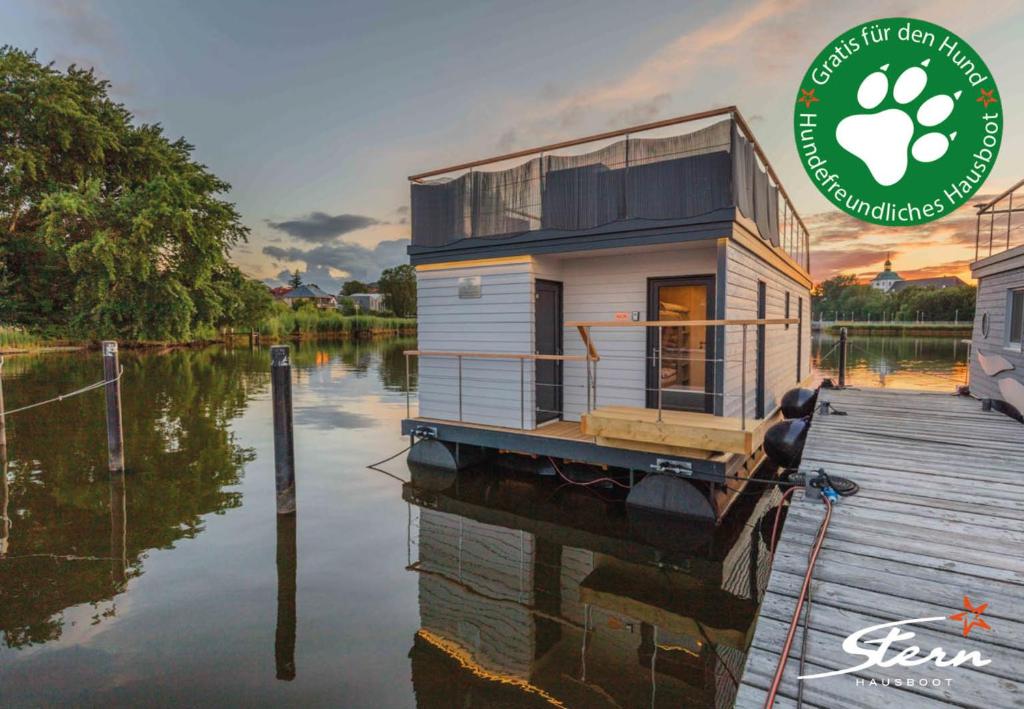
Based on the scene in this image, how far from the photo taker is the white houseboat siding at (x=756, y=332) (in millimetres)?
6996

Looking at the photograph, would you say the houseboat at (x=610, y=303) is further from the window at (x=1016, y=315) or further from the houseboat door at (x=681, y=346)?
the window at (x=1016, y=315)

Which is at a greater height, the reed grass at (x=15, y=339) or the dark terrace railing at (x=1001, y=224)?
the dark terrace railing at (x=1001, y=224)

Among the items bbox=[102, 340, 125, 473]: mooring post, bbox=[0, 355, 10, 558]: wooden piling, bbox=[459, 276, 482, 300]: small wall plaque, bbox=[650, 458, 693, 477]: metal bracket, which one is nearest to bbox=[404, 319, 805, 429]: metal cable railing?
bbox=[459, 276, 482, 300]: small wall plaque

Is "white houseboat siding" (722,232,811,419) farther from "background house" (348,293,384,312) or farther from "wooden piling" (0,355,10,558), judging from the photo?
"background house" (348,293,384,312)

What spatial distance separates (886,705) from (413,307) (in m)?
82.4

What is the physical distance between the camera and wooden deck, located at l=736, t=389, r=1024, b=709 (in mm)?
2393

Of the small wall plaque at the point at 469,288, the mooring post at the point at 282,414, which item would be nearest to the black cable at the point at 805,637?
the mooring post at the point at 282,414

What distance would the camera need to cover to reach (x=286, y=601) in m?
4.87

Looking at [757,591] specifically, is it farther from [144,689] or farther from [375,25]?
[375,25]

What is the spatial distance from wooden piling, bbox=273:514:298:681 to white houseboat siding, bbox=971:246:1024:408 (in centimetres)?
914

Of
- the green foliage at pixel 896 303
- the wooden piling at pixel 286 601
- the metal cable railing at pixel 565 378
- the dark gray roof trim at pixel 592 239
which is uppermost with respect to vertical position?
the green foliage at pixel 896 303

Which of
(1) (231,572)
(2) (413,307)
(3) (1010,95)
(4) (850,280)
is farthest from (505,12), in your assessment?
(4) (850,280)

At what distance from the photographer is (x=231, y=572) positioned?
5.40 metres

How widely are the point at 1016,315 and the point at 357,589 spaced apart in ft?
32.0
